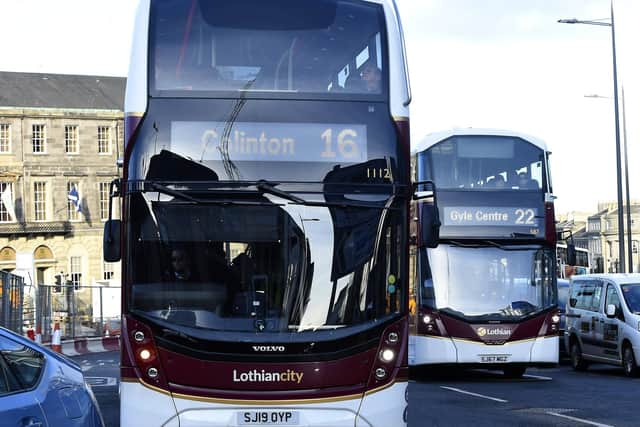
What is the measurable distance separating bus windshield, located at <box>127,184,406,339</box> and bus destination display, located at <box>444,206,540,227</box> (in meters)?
11.2

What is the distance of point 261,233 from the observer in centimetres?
1032

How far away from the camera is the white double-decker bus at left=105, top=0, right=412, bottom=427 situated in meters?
10.0

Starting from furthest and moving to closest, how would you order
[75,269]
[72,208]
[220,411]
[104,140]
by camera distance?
1. [104,140]
2. [75,269]
3. [72,208]
4. [220,411]

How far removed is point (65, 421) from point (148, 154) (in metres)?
3.91

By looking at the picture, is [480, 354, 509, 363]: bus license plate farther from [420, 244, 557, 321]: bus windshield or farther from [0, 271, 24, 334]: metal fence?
[0, 271, 24, 334]: metal fence

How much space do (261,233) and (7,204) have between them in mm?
75344

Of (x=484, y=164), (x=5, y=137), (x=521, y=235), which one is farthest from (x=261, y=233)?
(x=5, y=137)

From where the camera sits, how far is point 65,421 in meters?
6.79

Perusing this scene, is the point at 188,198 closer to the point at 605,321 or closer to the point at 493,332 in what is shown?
the point at 493,332

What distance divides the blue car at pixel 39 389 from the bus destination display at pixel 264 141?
130 inches

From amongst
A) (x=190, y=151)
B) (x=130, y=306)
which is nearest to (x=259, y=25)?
(x=190, y=151)

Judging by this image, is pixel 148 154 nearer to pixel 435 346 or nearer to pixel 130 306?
pixel 130 306

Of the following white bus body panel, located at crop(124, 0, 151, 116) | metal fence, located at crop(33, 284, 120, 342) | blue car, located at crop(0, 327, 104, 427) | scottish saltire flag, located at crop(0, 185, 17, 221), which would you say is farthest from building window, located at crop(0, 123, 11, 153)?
blue car, located at crop(0, 327, 104, 427)

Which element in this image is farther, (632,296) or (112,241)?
(632,296)
